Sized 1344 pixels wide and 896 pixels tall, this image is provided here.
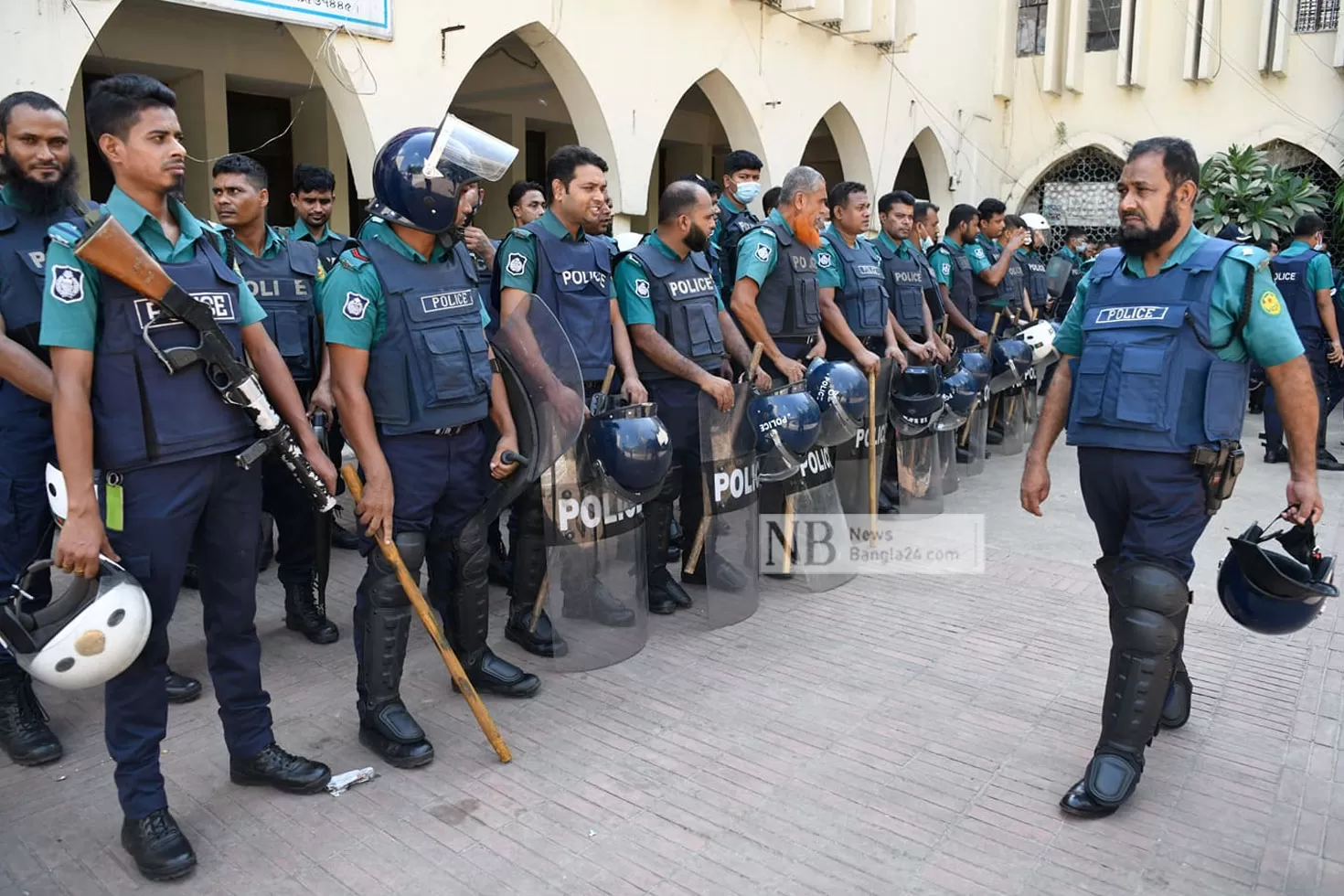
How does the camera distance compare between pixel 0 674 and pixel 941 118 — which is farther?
pixel 941 118

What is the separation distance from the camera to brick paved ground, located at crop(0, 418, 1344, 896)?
2.65 metres

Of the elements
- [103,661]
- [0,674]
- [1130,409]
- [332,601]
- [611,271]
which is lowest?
[332,601]

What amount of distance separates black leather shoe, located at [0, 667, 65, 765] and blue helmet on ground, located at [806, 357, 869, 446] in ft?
10.6

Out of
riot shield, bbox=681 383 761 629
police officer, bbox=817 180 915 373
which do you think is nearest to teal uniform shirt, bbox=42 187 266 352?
riot shield, bbox=681 383 761 629

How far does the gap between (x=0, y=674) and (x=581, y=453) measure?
78.8 inches

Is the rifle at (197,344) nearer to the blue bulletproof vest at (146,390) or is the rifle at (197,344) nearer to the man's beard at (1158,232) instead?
the blue bulletproof vest at (146,390)

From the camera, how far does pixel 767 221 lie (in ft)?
17.4

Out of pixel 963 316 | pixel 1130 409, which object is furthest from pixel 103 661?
pixel 963 316

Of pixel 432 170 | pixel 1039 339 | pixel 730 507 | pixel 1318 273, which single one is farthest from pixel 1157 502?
pixel 1318 273

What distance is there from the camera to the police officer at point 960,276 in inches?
303

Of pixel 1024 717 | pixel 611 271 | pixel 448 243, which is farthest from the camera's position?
pixel 611 271

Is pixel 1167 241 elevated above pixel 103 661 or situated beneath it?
elevated above

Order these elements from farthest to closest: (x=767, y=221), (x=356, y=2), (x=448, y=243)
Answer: (x=356, y=2)
(x=767, y=221)
(x=448, y=243)

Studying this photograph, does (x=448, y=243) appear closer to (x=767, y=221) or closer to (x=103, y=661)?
(x=103, y=661)
